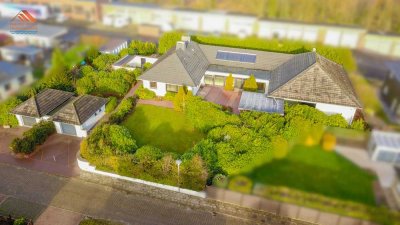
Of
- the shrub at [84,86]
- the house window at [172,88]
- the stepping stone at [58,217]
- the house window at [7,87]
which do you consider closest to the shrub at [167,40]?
the house window at [172,88]

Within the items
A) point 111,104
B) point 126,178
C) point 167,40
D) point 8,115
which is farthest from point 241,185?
point 167,40

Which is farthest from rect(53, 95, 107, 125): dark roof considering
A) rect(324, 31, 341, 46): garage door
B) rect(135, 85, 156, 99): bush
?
rect(324, 31, 341, 46): garage door

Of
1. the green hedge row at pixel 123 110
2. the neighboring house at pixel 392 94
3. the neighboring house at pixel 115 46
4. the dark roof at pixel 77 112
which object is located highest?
the neighboring house at pixel 392 94

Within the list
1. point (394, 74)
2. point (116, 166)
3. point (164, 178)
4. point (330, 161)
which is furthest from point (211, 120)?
point (394, 74)

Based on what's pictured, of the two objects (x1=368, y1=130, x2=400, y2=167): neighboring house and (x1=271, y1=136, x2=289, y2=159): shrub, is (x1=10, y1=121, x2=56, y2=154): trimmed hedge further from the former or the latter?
(x1=368, y1=130, x2=400, y2=167): neighboring house

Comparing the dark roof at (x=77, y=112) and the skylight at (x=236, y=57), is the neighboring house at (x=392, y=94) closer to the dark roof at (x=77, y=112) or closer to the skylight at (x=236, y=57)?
the dark roof at (x=77, y=112)

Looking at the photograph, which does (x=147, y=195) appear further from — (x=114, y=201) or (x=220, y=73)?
(x=220, y=73)

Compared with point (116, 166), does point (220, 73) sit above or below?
above
